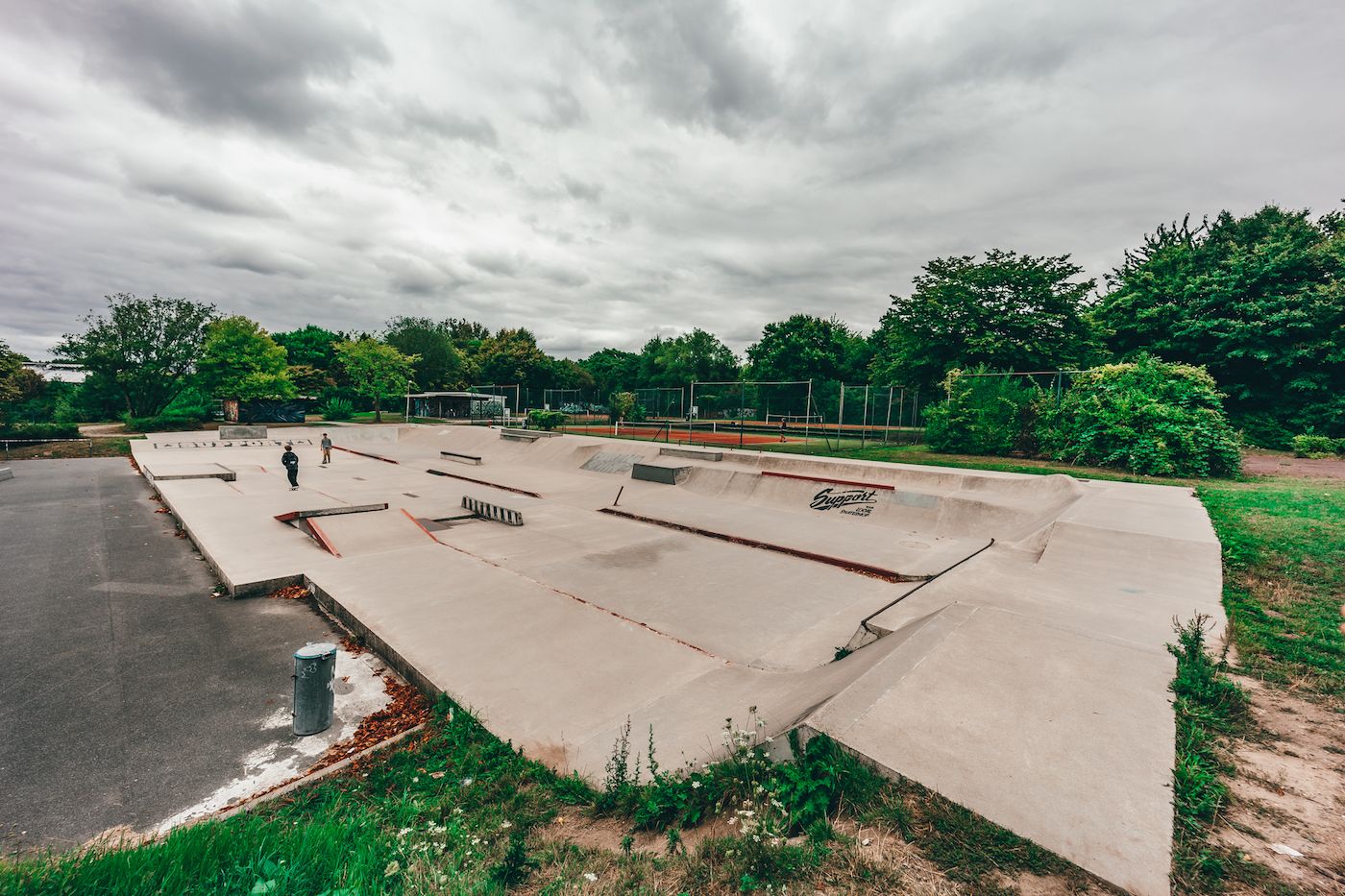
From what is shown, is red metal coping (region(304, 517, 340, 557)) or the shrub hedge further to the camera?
the shrub hedge

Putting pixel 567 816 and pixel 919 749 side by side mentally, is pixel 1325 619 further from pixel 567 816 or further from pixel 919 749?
pixel 567 816

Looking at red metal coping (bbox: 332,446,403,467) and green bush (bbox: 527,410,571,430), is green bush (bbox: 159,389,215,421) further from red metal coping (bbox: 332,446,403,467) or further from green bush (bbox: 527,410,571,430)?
green bush (bbox: 527,410,571,430)

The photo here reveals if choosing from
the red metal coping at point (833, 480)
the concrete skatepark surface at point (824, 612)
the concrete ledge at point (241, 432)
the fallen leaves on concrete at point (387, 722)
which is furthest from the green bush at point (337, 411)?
the fallen leaves on concrete at point (387, 722)

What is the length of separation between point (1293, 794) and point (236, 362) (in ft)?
159

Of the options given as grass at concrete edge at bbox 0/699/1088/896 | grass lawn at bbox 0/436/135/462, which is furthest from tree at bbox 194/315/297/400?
grass at concrete edge at bbox 0/699/1088/896

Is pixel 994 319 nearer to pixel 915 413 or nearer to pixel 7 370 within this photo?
pixel 915 413

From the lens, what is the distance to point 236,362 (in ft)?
119

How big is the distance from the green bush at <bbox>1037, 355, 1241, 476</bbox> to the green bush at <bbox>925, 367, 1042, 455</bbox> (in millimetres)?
1250

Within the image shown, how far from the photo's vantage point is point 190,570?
311 inches

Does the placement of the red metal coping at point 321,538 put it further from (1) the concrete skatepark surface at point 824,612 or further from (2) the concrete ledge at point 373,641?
(2) the concrete ledge at point 373,641

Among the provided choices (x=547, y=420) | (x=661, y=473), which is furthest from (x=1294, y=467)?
(x=547, y=420)

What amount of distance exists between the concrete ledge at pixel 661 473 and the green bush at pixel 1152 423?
10.9 metres

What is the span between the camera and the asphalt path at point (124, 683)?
10.8 ft

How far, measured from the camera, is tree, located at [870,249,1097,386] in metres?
21.3
